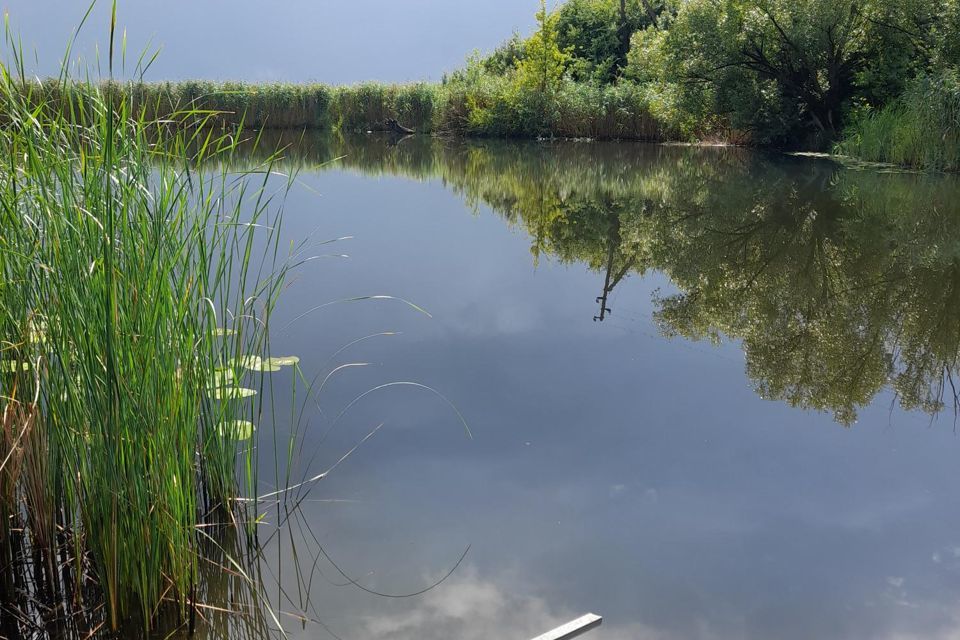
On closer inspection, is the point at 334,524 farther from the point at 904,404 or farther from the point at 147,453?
the point at 904,404

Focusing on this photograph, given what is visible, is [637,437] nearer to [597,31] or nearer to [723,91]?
[723,91]

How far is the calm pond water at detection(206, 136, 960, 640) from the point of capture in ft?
6.76

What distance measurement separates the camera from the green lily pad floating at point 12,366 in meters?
1.78

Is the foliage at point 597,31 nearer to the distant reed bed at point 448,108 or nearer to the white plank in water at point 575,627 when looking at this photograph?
the distant reed bed at point 448,108

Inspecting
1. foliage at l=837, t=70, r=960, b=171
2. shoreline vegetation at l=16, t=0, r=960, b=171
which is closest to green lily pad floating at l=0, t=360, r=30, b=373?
shoreline vegetation at l=16, t=0, r=960, b=171

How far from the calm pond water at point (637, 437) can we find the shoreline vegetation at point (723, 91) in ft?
16.7

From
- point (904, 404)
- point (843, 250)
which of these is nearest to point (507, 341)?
point (904, 404)

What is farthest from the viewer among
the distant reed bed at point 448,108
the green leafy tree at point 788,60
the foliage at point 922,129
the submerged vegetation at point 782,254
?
the distant reed bed at point 448,108

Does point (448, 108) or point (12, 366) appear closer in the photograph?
point (12, 366)

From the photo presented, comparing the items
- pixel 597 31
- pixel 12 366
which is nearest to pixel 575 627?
pixel 12 366

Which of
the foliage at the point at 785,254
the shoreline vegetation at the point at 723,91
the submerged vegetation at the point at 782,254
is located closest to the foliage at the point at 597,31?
the shoreline vegetation at the point at 723,91

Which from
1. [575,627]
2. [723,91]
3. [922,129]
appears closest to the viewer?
[575,627]

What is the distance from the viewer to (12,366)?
1.83m

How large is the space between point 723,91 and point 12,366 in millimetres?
15578
